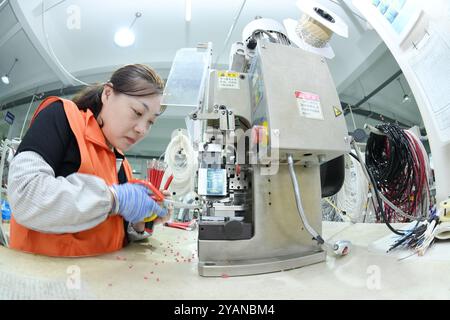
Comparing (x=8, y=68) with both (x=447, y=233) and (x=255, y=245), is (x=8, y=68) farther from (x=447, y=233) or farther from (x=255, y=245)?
(x=447, y=233)

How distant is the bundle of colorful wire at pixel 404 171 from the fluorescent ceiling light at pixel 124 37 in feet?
6.85

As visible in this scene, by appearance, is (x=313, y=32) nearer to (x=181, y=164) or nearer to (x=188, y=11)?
(x=188, y=11)

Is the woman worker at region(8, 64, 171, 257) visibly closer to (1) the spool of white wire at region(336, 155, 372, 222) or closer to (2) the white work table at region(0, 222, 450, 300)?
(2) the white work table at region(0, 222, 450, 300)

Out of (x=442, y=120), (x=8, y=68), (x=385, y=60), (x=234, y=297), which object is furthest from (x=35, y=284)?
(x=385, y=60)

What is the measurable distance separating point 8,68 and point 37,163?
7.63 ft

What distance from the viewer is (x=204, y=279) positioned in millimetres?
529

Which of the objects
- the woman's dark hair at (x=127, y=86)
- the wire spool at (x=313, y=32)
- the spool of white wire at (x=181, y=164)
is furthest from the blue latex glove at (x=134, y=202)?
the spool of white wire at (x=181, y=164)

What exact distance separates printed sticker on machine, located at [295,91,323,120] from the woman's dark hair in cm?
50

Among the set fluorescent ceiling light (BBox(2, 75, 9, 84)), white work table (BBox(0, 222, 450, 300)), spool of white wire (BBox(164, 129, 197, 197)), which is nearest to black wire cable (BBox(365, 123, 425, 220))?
white work table (BBox(0, 222, 450, 300))

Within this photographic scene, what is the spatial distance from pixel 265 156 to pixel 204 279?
0.33 meters

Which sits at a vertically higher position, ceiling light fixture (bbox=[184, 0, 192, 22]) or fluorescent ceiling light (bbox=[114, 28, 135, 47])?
ceiling light fixture (bbox=[184, 0, 192, 22])

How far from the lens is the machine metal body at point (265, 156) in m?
0.58

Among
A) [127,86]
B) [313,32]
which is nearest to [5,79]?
[127,86]

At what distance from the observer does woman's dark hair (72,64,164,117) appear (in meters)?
0.79
